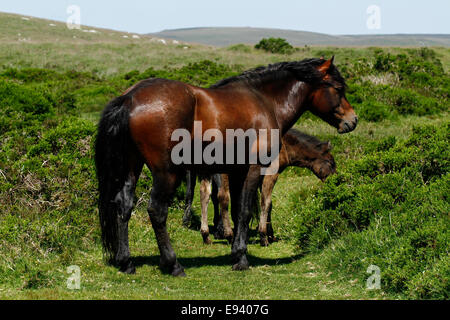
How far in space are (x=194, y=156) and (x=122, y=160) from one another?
83 cm

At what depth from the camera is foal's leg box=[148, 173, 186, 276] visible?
6227mm

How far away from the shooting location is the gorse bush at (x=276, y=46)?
43.0 meters

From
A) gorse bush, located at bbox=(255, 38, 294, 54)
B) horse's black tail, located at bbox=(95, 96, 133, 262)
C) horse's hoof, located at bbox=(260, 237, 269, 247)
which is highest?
gorse bush, located at bbox=(255, 38, 294, 54)

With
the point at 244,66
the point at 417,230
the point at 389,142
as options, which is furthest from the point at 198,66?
the point at 417,230

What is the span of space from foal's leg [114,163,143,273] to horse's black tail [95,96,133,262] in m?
0.05

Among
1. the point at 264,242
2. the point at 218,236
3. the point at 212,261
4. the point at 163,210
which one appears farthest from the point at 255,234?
the point at 163,210

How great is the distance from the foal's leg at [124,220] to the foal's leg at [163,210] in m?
0.34

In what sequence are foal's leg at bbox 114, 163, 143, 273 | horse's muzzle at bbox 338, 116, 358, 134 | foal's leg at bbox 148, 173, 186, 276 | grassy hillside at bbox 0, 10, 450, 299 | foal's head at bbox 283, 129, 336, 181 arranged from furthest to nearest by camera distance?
1. foal's head at bbox 283, 129, 336, 181
2. horse's muzzle at bbox 338, 116, 358, 134
3. foal's leg at bbox 114, 163, 143, 273
4. foal's leg at bbox 148, 173, 186, 276
5. grassy hillside at bbox 0, 10, 450, 299

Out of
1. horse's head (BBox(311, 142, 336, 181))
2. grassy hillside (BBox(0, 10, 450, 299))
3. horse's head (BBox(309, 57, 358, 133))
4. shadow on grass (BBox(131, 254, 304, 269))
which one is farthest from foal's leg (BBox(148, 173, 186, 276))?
horse's head (BBox(311, 142, 336, 181))

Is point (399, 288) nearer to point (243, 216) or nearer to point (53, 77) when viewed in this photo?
point (243, 216)

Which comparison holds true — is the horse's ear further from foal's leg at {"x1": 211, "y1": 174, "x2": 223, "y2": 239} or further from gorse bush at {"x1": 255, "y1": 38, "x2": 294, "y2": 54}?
gorse bush at {"x1": 255, "y1": 38, "x2": 294, "y2": 54}

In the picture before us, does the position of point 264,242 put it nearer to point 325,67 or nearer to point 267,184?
point 267,184

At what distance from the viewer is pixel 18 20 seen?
81.1 m

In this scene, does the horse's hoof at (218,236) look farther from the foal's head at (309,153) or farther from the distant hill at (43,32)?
the distant hill at (43,32)
